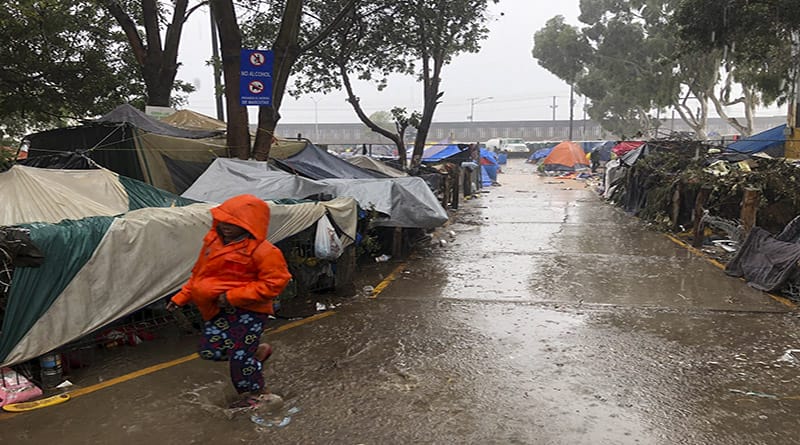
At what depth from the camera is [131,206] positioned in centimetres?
555

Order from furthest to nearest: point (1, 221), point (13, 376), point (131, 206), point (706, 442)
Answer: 1. point (131, 206)
2. point (1, 221)
3. point (13, 376)
4. point (706, 442)

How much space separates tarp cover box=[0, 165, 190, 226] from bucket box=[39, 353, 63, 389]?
1.11 meters

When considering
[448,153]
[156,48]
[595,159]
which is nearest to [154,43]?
[156,48]

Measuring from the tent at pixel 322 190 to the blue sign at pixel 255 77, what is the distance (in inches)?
36.7

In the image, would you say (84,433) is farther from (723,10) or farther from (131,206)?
(723,10)

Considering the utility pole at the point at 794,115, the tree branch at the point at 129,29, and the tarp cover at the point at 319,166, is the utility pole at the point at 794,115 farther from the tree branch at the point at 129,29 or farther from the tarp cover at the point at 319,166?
the tree branch at the point at 129,29

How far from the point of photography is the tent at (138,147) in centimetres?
815

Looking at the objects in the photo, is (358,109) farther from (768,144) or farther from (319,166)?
(768,144)

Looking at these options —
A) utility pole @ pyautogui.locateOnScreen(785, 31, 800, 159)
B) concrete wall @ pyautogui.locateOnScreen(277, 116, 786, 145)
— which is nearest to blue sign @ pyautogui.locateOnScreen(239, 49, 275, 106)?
utility pole @ pyautogui.locateOnScreen(785, 31, 800, 159)

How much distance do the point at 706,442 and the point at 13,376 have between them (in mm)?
4395

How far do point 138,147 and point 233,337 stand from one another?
5.72 m

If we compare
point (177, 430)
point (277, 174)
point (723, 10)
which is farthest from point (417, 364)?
point (723, 10)

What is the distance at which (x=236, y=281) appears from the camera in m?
3.35

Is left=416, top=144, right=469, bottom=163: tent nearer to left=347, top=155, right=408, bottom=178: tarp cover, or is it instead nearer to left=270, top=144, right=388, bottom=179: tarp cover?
left=347, top=155, right=408, bottom=178: tarp cover
